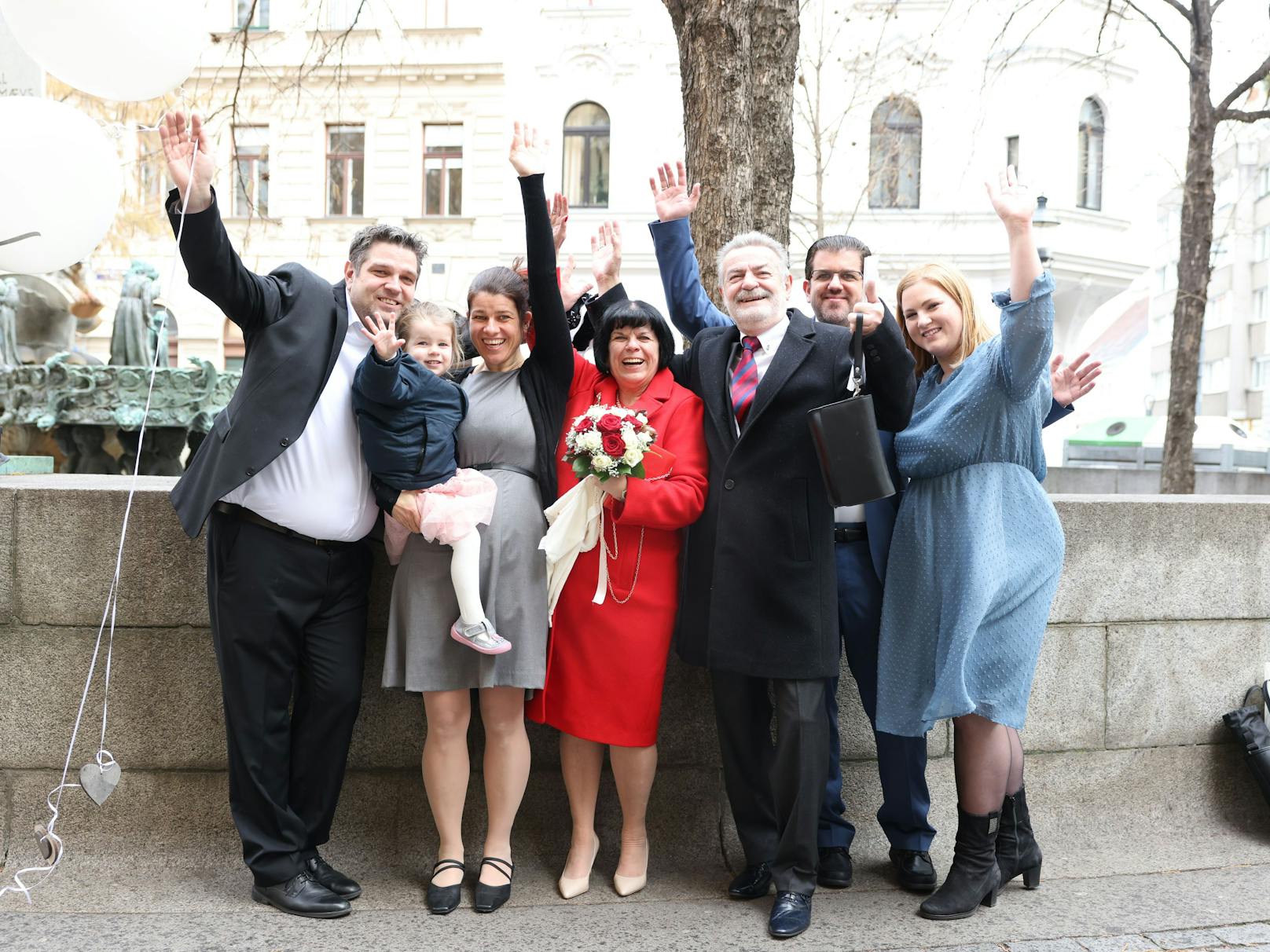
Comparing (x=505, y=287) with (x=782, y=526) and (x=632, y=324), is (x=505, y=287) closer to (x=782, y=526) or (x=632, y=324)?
(x=632, y=324)

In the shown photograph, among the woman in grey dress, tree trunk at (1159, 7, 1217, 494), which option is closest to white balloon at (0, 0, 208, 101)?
the woman in grey dress

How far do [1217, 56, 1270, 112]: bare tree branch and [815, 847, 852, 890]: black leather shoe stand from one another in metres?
8.84

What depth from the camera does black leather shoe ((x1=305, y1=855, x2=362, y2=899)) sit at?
4043 mm

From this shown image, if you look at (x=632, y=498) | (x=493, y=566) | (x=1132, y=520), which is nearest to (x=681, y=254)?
(x=632, y=498)

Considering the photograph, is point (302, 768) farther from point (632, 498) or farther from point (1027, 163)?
point (1027, 163)

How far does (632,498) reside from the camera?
3.94m

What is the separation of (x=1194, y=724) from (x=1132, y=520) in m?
0.98

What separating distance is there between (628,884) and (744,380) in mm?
1909

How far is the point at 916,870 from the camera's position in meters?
4.27

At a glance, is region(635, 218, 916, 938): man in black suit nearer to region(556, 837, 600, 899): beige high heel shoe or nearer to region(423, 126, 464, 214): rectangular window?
Answer: region(556, 837, 600, 899): beige high heel shoe

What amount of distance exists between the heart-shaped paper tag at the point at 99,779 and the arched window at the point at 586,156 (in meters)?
21.4

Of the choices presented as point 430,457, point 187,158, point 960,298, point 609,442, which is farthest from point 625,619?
point 187,158

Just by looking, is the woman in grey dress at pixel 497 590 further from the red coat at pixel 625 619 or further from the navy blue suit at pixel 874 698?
the navy blue suit at pixel 874 698

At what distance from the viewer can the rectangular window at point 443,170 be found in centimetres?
2598
